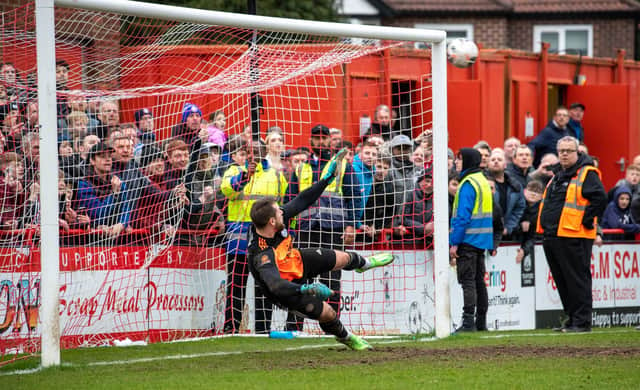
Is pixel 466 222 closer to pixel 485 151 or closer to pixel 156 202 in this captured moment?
pixel 485 151

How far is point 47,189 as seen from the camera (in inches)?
342

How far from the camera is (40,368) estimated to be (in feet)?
28.3

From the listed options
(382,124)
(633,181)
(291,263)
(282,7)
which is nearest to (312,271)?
(291,263)

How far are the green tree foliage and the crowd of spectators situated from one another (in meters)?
10.4

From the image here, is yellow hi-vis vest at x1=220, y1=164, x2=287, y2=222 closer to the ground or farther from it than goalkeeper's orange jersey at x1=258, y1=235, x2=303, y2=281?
farther from it

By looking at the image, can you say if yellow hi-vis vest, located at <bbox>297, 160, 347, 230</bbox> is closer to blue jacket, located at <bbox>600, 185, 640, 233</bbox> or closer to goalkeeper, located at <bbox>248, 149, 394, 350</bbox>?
goalkeeper, located at <bbox>248, 149, 394, 350</bbox>

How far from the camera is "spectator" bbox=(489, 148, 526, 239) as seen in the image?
1331cm

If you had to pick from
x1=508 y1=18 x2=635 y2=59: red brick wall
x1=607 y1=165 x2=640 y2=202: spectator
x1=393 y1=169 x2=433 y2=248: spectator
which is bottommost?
x1=393 y1=169 x2=433 y2=248: spectator

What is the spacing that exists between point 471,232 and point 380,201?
1.11 m

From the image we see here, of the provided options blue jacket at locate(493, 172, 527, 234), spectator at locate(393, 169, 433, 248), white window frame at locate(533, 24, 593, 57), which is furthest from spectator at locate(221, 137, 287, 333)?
white window frame at locate(533, 24, 593, 57)

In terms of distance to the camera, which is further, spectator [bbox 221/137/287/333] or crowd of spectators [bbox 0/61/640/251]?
spectator [bbox 221/137/287/333]

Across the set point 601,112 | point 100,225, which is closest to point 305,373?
point 100,225

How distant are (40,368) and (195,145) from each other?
4.00m

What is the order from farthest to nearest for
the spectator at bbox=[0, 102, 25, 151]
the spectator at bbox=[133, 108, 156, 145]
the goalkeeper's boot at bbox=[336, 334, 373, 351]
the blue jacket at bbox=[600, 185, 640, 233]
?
the blue jacket at bbox=[600, 185, 640, 233], the spectator at bbox=[133, 108, 156, 145], the spectator at bbox=[0, 102, 25, 151], the goalkeeper's boot at bbox=[336, 334, 373, 351]
